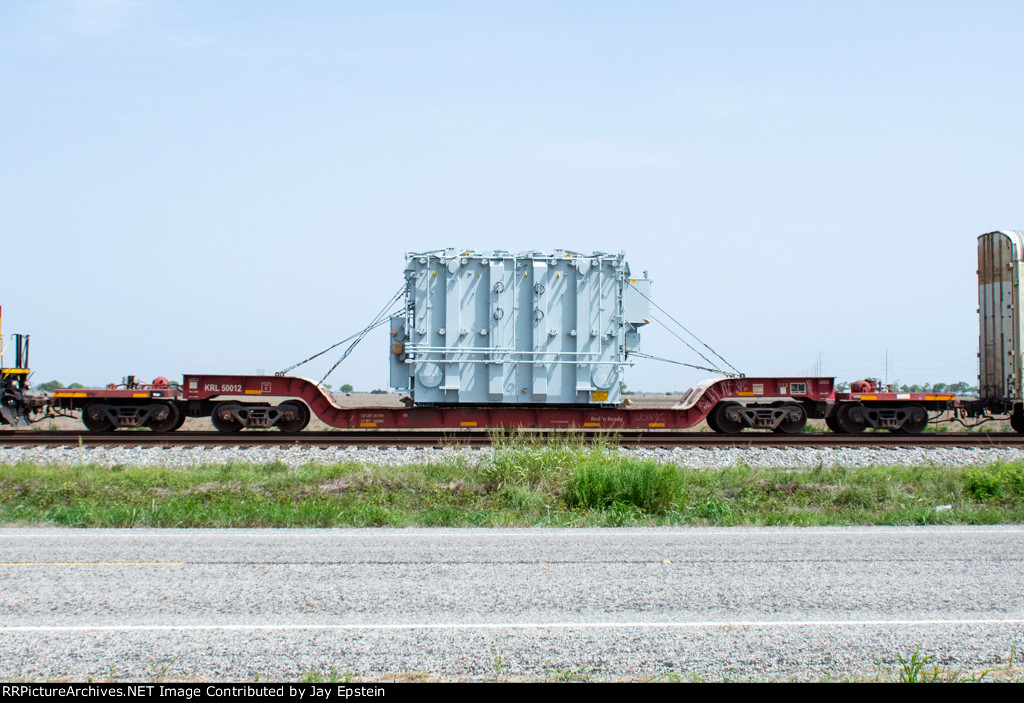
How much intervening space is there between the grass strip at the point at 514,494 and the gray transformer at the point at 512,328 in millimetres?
5720

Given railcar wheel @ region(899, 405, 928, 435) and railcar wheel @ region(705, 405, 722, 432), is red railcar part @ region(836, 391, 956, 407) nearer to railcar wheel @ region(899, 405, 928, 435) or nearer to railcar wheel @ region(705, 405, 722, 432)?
railcar wheel @ region(899, 405, 928, 435)

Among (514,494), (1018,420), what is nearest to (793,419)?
(1018,420)

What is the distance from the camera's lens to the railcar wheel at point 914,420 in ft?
60.8

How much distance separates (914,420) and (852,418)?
143 cm

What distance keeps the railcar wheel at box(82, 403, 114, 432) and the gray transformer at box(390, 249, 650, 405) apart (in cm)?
631

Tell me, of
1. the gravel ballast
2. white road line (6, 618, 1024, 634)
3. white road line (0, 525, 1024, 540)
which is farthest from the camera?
the gravel ballast

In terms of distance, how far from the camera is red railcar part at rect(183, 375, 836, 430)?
18.0m

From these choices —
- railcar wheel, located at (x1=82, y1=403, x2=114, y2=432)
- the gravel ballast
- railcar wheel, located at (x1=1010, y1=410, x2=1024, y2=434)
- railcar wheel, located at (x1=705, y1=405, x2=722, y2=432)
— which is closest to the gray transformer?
railcar wheel, located at (x1=705, y1=405, x2=722, y2=432)

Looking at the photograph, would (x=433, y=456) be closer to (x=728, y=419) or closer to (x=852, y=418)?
(x=728, y=419)

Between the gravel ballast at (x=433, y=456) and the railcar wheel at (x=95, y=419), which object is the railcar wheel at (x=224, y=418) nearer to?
the gravel ballast at (x=433, y=456)

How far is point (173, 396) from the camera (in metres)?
18.0

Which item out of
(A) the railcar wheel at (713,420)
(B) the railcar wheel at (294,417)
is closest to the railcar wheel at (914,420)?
(A) the railcar wheel at (713,420)

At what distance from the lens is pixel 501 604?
548 cm

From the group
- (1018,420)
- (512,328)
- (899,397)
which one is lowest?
(1018,420)
